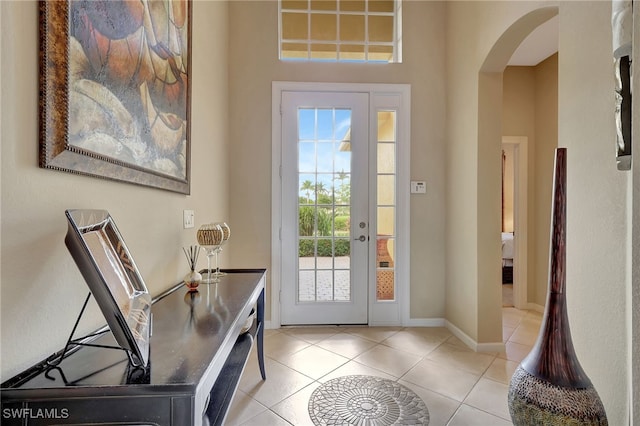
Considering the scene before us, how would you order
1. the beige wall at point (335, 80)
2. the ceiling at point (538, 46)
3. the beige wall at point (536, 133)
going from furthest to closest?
the beige wall at point (536, 133)
the beige wall at point (335, 80)
the ceiling at point (538, 46)

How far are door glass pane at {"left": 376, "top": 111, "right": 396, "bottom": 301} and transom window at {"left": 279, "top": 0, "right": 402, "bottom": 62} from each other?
74cm

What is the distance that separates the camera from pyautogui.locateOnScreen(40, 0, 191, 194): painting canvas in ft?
2.92

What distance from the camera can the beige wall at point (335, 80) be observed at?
2967 millimetres

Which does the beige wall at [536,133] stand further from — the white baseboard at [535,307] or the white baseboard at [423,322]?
the white baseboard at [423,322]

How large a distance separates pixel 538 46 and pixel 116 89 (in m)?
3.96

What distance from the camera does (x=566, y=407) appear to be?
116cm

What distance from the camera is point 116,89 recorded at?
1.17 meters

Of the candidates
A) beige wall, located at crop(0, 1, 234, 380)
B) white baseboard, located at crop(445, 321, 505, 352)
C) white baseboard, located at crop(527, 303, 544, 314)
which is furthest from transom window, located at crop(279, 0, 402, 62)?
white baseboard, located at crop(527, 303, 544, 314)

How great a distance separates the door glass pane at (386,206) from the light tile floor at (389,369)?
47 centimetres

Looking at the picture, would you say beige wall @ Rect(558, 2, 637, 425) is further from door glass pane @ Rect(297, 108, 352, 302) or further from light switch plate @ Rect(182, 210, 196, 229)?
light switch plate @ Rect(182, 210, 196, 229)

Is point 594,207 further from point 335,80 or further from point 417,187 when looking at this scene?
point 335,80

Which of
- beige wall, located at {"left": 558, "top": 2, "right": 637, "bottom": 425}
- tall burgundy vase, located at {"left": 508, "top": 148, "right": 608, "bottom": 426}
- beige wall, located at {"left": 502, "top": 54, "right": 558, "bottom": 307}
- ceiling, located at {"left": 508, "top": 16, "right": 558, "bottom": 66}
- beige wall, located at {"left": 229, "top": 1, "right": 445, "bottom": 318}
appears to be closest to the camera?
tall burgundy vase, located at {"left": 508, "top": 148, "right": 608, "bottom": 426}

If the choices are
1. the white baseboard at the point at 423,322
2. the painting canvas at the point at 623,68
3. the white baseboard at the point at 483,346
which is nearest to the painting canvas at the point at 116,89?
the painting canvas at the point at 623,68

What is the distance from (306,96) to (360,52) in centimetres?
77
